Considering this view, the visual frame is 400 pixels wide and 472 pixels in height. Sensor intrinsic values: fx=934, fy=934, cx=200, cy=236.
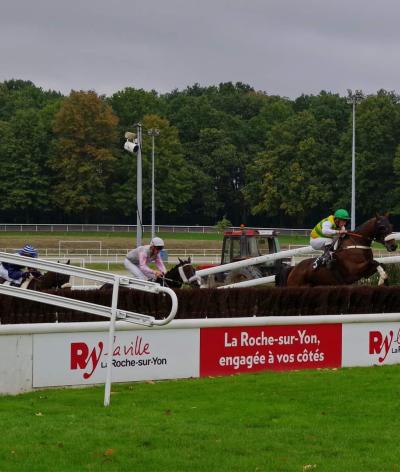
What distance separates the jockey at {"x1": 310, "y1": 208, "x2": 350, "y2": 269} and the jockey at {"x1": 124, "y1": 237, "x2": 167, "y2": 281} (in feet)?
9.54

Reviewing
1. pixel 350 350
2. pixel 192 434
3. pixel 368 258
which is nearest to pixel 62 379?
pixel 192 434

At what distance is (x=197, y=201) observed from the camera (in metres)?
78.4

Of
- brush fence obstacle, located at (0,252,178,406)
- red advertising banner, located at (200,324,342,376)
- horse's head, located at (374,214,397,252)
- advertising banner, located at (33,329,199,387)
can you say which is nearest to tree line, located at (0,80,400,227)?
horse's head, located at (374,214,397,252)

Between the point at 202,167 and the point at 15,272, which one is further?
the point at 202,167

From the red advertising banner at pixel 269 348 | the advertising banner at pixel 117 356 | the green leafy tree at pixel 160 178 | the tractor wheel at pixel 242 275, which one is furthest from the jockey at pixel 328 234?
the green leafy tree at pixel 160 178

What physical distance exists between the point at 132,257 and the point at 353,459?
274 inches

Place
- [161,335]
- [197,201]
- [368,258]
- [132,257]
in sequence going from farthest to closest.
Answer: [197,201]
[368,258]
[132,257]
[161,335]

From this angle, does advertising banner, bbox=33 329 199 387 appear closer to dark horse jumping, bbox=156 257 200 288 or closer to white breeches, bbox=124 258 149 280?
white breeches, bbox=124 258 149 280

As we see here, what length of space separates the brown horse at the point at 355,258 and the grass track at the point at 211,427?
5.01 metres

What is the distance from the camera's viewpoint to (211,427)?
6918mm

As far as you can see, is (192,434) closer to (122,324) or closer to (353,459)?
(353,459)

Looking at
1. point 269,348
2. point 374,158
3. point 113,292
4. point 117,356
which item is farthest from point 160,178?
point 113,292

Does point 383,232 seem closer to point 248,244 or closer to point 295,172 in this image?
point 248,244

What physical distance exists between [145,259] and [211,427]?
5619 mm
